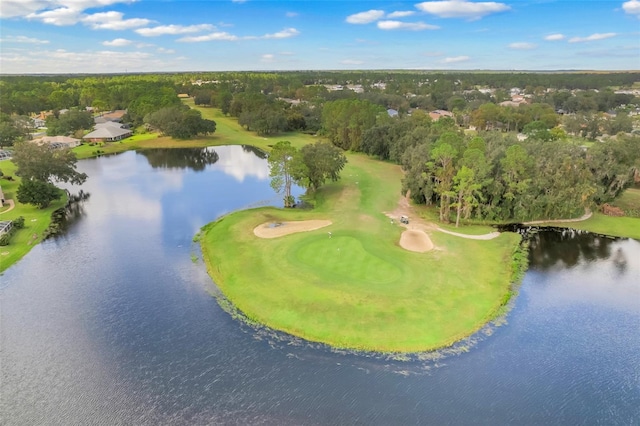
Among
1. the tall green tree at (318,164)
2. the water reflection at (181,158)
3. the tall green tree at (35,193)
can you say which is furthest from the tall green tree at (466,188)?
the tall green tree at (35,193)

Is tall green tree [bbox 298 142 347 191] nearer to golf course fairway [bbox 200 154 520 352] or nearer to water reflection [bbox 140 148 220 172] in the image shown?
golf course fairway [bbox 200 154 520 352]

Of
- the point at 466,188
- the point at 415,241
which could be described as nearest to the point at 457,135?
the point at 466,188

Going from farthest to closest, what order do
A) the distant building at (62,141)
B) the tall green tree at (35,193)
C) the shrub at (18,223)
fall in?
the distant building at (62,141) → the tall green tree at (35,193) → the shrub at (18,223)

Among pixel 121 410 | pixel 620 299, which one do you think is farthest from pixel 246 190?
pixel 620 299

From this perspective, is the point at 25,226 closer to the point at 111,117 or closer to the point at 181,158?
the point at 181,158

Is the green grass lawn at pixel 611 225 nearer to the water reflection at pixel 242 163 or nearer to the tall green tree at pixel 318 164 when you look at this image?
the tall green tree at pixel 318 164

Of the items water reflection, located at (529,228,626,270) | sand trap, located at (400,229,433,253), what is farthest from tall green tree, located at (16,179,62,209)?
water reflection, located at (529,228,626,270)
